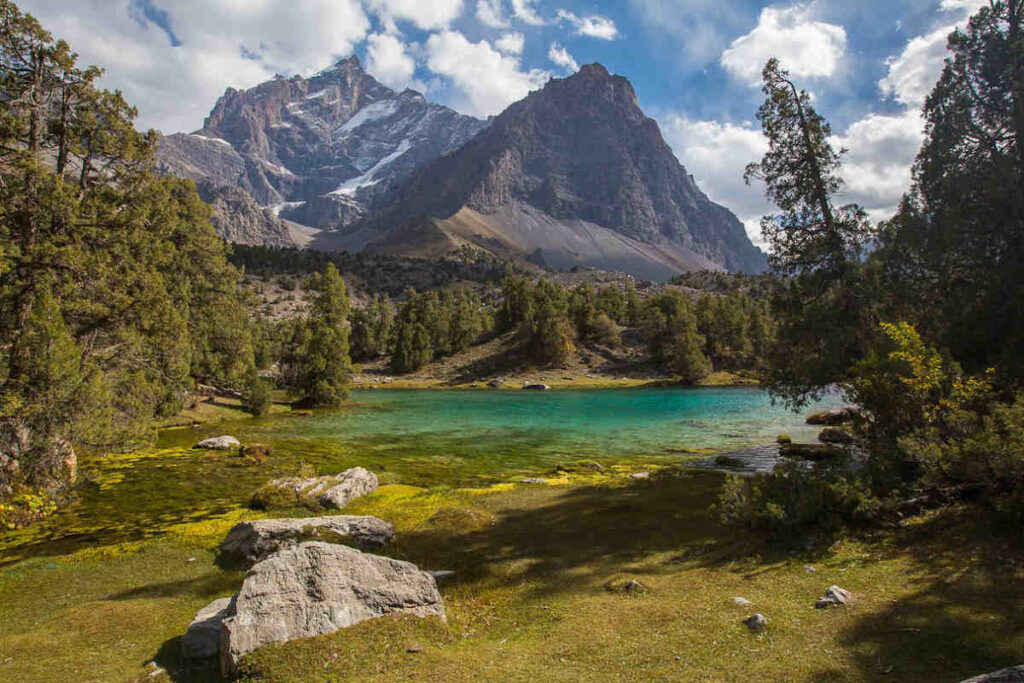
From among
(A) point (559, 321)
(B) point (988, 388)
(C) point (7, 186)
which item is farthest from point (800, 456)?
(A) point (559, 321)

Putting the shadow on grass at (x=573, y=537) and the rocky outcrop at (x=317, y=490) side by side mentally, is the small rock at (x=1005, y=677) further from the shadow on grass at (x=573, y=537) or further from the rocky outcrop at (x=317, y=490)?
the rocky outcrop at (x=317, y=490)

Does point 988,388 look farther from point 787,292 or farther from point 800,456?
point 800,456

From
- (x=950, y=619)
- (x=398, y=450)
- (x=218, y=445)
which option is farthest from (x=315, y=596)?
(x=218, y=445)

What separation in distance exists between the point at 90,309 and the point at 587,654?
21869mm

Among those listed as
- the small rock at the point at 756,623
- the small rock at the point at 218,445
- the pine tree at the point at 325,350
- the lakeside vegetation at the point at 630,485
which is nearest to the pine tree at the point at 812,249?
the lakeside vegetation at the point at 630,485

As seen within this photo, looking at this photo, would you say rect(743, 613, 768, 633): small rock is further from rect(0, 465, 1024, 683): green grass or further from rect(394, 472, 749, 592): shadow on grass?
rect(394, 472, 749, 592): shadow on grass

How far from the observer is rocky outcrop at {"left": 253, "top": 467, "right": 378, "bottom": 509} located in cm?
1955

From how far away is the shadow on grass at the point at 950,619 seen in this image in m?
7.25

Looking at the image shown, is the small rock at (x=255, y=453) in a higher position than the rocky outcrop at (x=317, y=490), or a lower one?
lower

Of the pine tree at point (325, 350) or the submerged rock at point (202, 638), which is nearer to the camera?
the submerged rock at point (202, 638)

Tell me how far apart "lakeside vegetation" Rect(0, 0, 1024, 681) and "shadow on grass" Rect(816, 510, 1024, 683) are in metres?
0.05

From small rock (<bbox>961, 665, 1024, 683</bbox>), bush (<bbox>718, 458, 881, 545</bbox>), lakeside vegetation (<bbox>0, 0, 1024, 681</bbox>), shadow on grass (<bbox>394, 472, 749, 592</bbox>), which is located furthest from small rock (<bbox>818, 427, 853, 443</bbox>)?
small rock (<bbox>961, 665, 1024, 683</bbox>)

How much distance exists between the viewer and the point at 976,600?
8898mm

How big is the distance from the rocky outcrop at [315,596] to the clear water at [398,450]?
34.8ft
